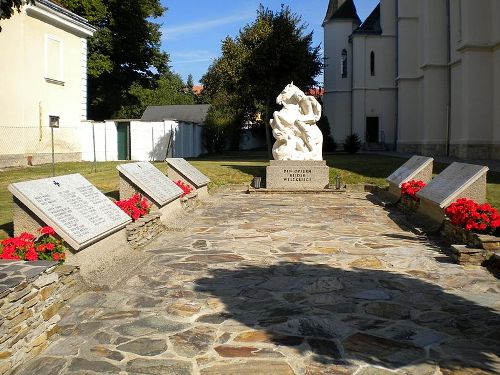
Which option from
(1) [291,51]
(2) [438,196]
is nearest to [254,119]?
(1) [291,51]

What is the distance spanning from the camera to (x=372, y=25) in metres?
44.0

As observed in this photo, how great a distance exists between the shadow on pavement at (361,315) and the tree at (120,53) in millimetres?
30718

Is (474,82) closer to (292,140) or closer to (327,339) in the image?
(292,140)

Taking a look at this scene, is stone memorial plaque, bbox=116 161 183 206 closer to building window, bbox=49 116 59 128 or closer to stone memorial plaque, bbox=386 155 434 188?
stone memorial plaque, bbox=386 155 434 188

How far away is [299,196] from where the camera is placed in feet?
49.2

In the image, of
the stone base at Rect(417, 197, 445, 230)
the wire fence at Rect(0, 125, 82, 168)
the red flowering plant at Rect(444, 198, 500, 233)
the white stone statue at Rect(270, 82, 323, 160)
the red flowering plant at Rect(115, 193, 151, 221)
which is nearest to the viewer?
the red flowering plant at Rect(444, 198, 500, 233)

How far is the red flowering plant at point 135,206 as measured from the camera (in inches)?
319

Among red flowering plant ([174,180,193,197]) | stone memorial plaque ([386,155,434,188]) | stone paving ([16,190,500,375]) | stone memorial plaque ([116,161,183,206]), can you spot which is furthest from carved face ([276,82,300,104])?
stone paving ([16,190,500,375])

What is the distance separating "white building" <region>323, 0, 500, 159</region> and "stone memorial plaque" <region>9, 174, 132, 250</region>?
21043 millimetres

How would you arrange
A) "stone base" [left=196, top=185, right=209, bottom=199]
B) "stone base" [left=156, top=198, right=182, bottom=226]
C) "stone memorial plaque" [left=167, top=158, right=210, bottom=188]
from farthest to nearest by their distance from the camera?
"stone base" [left=196, top=185, right=209, bottom=199]
"stone memorial plaque" [left=167, top=158, right=210, bottom=188]
"stone base" [left=156, top=198, right=182, bottom=226]

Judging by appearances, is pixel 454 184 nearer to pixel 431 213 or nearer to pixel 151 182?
pixel 431 213

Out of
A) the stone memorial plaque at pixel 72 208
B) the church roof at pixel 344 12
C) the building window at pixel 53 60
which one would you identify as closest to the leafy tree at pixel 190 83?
the church roof at pixel 344 12

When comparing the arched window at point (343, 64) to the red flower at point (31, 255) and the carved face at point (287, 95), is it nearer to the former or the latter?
the carved face at point (287, 95)

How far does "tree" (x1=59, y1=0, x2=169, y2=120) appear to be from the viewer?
35.4m
